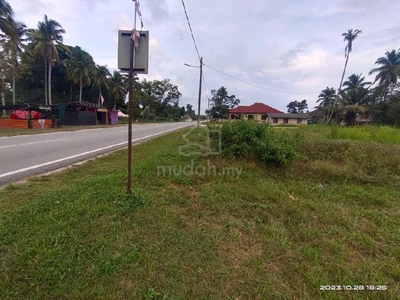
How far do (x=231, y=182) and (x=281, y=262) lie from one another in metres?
2.08

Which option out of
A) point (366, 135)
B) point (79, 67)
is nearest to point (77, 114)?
point (79, 67)

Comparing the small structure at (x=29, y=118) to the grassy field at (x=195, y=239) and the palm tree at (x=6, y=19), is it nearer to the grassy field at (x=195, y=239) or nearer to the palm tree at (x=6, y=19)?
the palm tree at (x=6, y=19)

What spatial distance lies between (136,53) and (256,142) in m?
3.36

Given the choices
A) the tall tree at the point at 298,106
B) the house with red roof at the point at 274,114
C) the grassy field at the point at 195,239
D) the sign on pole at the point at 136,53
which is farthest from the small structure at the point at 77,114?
the tall tree at the point at 298,106

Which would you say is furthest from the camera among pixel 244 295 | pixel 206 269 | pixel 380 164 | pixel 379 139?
pixel 379 139

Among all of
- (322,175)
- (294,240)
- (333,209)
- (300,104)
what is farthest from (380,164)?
(300,104)

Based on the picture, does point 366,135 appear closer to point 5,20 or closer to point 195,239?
point 195,239

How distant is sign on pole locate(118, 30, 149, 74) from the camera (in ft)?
9.09

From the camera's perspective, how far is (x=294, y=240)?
2.45 meters

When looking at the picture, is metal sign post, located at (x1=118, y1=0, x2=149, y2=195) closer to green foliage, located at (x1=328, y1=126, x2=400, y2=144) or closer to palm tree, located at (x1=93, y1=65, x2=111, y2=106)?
green foliage, located at (x1=328, y1=126, x2=400, y2=144)

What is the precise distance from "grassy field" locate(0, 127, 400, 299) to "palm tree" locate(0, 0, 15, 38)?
21.6 metres

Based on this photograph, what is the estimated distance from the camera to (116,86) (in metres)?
41.2

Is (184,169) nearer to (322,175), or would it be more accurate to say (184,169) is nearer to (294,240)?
(294,240)

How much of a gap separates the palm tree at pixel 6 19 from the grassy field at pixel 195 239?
21.6 meters
